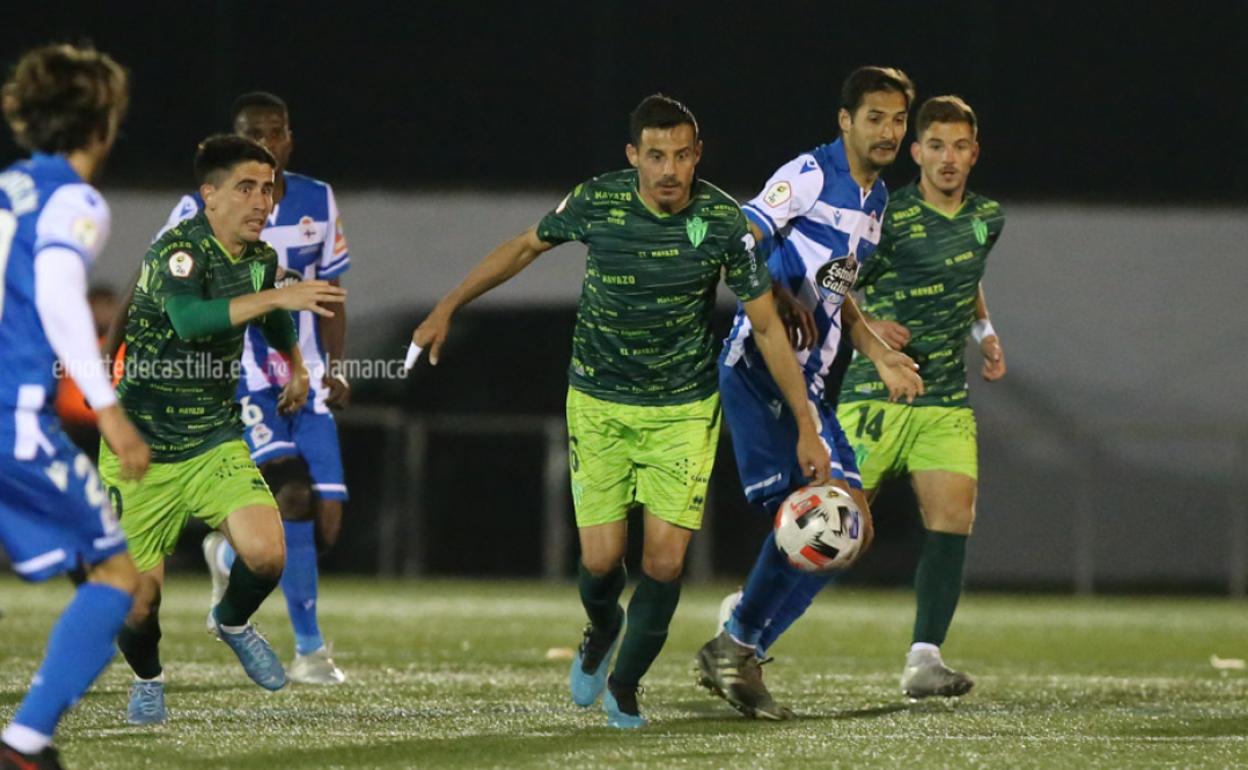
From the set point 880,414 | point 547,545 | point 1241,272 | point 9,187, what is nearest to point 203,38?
point 547,545

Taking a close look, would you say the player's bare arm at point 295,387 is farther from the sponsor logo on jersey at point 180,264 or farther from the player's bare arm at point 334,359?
the sponsor logo on jersey at point 180,264

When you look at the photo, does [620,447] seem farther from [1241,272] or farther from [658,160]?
[1241,272]

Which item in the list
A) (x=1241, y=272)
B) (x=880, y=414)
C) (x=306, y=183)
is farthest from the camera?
(x=1241, y=272)

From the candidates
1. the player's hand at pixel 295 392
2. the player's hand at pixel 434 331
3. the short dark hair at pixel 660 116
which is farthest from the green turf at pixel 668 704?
the short dark hair at pixel 660 116

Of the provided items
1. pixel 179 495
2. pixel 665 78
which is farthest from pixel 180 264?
pixel 665 78

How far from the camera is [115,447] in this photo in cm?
464

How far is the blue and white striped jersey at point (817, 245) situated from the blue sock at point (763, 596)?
619 millimetres

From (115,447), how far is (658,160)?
2373 millimetres

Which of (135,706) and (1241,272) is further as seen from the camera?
(1241,272)

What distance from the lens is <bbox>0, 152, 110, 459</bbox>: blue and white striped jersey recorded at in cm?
471

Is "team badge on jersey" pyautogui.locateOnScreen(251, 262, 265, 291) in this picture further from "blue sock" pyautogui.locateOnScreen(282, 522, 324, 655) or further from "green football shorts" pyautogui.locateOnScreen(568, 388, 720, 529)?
"blue sock" pyautogui.locateOnScreen(282, 522, 324, 655)

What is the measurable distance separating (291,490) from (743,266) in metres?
2.75

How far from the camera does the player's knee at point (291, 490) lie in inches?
331

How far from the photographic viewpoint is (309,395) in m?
8.45
